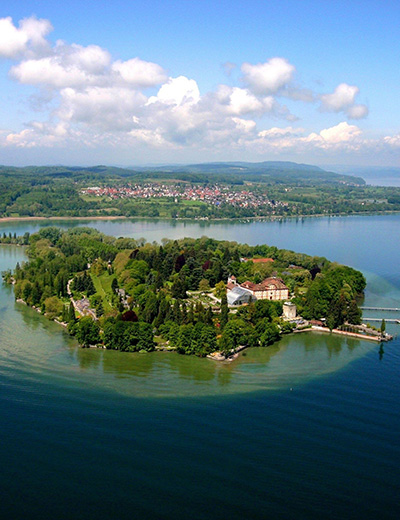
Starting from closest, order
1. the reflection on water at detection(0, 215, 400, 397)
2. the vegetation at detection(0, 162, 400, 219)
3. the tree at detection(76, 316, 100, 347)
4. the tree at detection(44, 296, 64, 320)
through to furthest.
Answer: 1. the reflection on water at detection(0, 215, 400, 397)
2. the tree at detection(76, 316, 100, 347)
3. the tree at detection(44, 296, 64, 320)
4. the vegetation at detection(0, 162, 400, 219)

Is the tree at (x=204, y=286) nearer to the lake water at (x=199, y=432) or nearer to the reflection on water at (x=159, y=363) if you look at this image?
the reflection on water at (x=159, y=363)

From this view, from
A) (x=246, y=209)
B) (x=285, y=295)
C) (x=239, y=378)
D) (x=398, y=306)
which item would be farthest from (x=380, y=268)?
(x=246, y=209)

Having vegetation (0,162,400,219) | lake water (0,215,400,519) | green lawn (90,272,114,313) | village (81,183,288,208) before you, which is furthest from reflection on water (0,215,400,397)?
village (81,183,288,208)

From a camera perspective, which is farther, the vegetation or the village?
the village

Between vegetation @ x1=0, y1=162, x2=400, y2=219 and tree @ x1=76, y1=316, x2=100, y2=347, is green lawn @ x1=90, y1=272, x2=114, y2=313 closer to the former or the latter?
tree @ x1=76, y1=316, x2=100, y2=347

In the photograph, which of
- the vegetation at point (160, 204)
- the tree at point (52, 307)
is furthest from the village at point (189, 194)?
the tree at point (52, 307)

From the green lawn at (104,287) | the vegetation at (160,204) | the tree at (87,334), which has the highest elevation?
the vegetation at (160,204)
